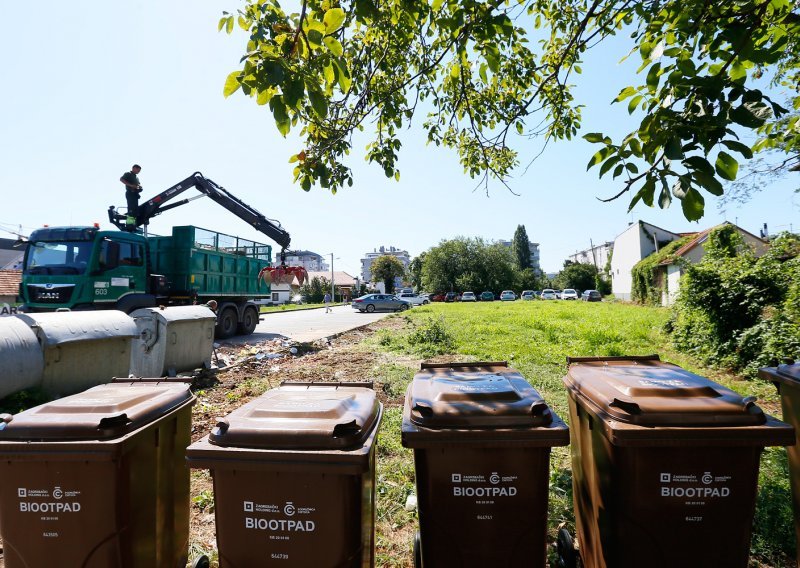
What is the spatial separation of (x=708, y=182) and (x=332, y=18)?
235 centimetres

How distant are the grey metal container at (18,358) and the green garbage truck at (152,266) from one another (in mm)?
5236

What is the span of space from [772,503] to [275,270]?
11.6 metres

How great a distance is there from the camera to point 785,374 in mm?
2451

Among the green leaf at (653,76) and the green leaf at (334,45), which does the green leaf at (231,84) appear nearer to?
the green leaf at (334,45)

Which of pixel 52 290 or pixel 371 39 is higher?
pixel 371 39

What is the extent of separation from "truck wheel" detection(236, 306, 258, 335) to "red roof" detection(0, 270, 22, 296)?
19453 mm

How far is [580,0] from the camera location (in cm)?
544

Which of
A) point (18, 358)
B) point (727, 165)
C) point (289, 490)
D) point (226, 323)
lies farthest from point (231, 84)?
point (226, 323)

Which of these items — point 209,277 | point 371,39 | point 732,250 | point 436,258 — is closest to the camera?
point 371,39

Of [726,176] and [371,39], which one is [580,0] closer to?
[371,39]

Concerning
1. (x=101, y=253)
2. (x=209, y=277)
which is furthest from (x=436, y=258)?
(x=101, y=253)

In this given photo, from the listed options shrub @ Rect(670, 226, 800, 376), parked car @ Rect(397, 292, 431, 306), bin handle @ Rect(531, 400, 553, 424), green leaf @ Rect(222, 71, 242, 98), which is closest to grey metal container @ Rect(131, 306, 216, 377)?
green leaf @ Rect(222, 71, 242, 98)

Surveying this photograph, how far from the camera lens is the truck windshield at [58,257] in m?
9.39

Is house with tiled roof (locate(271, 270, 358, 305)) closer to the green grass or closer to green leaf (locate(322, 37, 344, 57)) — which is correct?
the green grass
